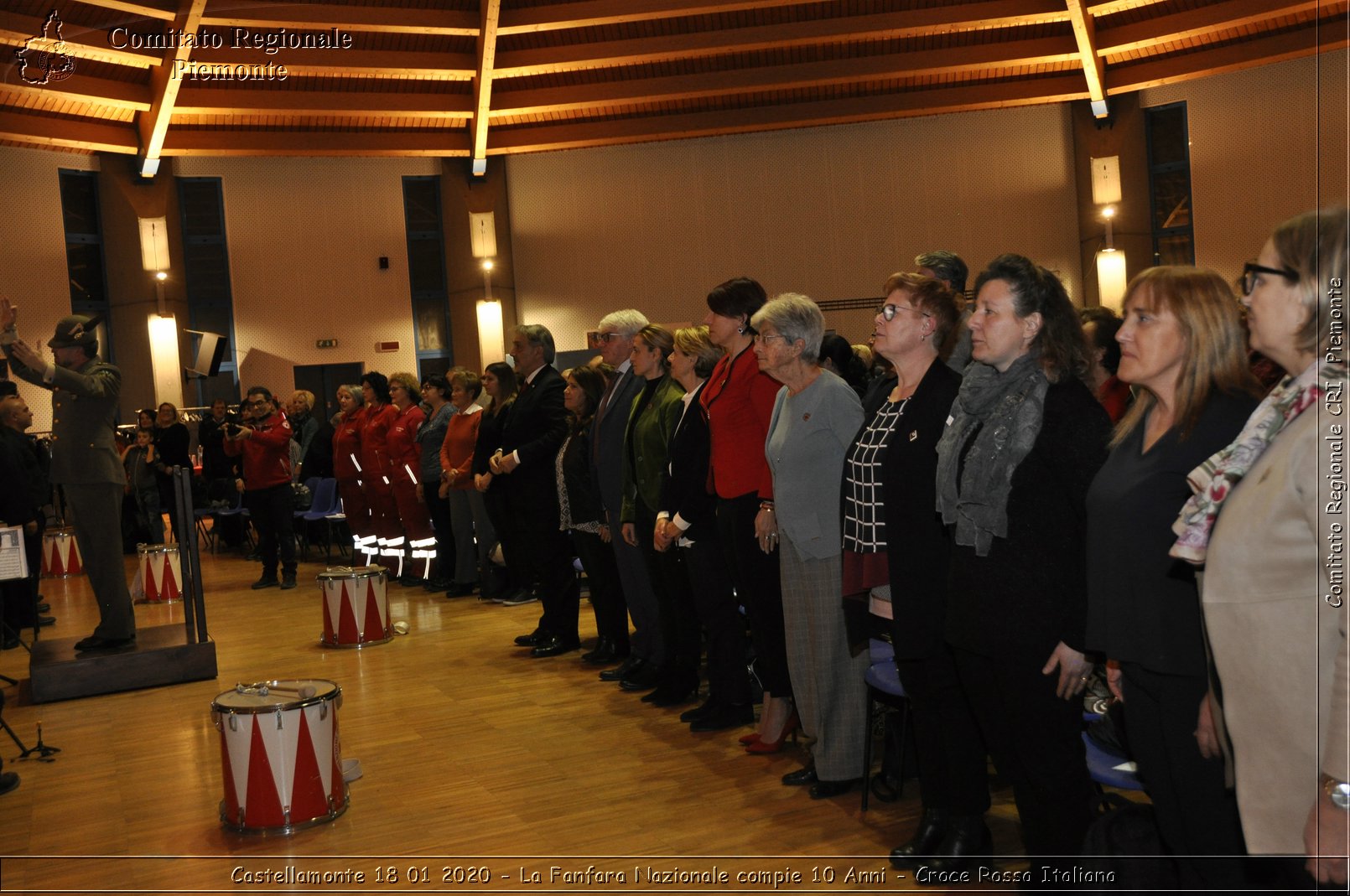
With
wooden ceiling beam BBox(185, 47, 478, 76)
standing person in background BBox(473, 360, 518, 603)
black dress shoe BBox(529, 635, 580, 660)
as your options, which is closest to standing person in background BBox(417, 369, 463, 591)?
standing person in background BBox(473, 360, 518, 603)

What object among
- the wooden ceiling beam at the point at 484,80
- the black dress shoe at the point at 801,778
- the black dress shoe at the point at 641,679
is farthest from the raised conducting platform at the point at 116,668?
the wooden ceiling beam at the point at 484,80

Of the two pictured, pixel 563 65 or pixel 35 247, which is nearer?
pixel 35 247

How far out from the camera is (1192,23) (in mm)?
13867

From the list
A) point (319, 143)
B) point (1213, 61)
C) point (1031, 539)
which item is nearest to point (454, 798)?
point (1031, 539)

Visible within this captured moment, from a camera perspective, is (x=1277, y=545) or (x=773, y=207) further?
(x=773, y=207)

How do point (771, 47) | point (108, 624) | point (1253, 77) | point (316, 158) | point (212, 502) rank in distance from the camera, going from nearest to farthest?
1. point (108, 624)
2. point (212, 502)
3. point (1253, 77)
4. point (771, 47)
5. point (316, 158)

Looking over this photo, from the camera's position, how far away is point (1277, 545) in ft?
5.80

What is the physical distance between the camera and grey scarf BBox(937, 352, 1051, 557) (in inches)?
107

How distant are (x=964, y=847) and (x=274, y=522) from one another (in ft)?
26.1

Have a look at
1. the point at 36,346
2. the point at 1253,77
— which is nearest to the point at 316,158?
the point at 36,346

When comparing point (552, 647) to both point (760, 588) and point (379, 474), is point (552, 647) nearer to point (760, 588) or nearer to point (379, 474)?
point (760, 588)

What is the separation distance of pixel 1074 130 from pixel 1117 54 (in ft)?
4.06

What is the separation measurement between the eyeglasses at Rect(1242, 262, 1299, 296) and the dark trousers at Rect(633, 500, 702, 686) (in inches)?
135

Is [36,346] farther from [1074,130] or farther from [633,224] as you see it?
[1074,130]
